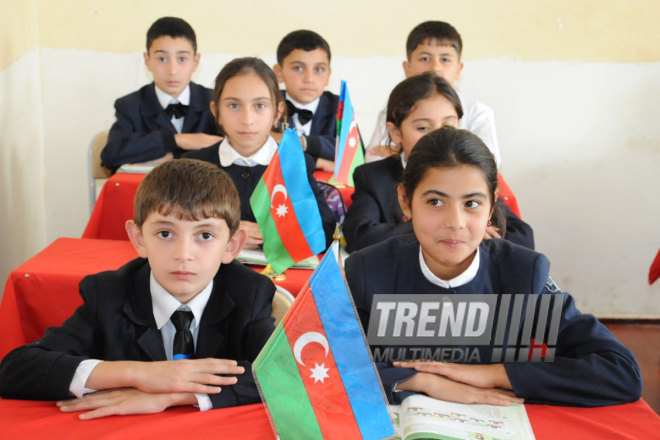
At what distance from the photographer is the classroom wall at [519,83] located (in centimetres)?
420

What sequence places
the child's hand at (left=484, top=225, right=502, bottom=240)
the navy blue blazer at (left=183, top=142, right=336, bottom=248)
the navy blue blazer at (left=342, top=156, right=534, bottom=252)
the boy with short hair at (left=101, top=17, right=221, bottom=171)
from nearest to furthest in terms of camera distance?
the child's hand at (left=484, top=225, right=502, bottom=240)
the navy blue blazer at (left=342, top=156, right=534, bottom=252)
the navy blue blazer at (left=183, top=142, right=336, bottom=248)
the boy with short hair at (left=101, top=17, right=221, bottom=171)

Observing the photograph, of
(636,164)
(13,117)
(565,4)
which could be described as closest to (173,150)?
(13,117)

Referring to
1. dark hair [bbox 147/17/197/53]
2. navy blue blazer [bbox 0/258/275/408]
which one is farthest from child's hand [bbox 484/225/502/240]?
dark hair [bbox 147/17/197/53]

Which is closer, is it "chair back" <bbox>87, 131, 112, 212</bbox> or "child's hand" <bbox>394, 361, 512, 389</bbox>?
"child's hand" <bbox>394, 361, 512, 389</bbox>

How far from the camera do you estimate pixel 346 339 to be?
3.82 feet

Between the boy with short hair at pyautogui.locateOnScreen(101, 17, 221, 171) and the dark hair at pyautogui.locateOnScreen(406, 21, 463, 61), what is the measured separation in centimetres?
115

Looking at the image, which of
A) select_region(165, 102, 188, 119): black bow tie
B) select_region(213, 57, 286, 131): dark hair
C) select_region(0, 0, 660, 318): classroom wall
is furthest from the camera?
select_region(0, 0, 660, 318): classroom wall

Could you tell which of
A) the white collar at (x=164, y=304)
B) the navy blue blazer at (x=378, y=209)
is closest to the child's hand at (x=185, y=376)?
the white collar at (x=164, y=304)

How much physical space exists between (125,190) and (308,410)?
81.9 inches

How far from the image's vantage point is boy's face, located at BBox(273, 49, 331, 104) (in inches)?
153

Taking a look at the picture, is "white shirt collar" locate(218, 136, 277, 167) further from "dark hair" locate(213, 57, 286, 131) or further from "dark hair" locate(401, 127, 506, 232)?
"dark hair" locate(401, 127, 506, 232)

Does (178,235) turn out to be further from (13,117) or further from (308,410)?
(13,117)

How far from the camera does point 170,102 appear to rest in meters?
3.77

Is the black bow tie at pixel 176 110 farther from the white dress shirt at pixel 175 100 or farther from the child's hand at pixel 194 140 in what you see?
the child's hand at pixel 194 140
